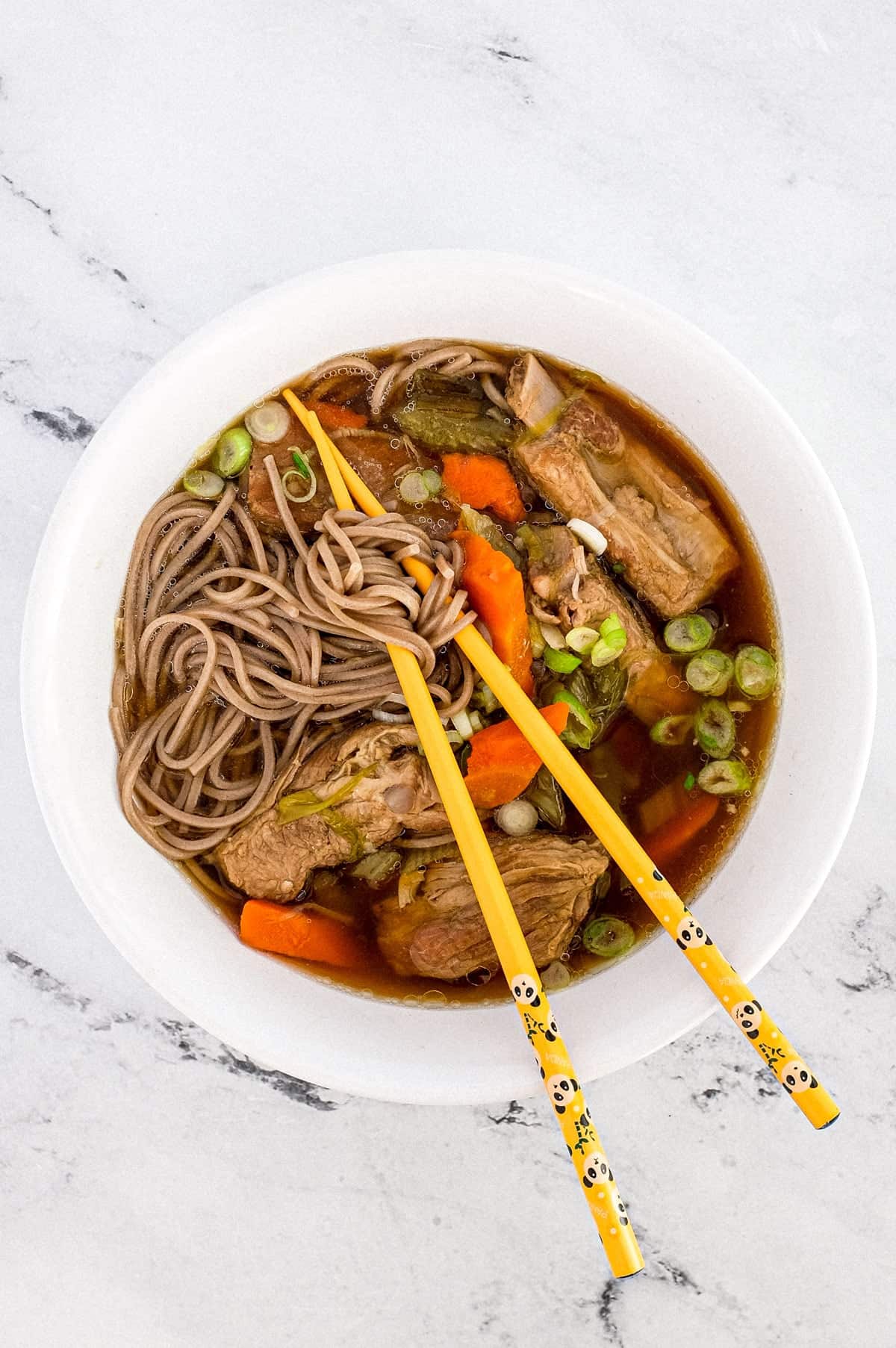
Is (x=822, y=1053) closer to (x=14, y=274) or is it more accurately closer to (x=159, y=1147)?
(x=159, y=1147)

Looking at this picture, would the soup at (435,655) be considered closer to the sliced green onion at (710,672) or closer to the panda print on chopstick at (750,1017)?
the sliced green onion at (710,672)

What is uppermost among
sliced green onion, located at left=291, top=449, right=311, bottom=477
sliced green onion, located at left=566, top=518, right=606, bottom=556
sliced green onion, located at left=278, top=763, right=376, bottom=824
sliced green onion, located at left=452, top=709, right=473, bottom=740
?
sliced green onion, located at left=566, top=518, right=606, bottom=556

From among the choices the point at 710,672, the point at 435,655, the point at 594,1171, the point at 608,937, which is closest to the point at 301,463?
the point at 435,655

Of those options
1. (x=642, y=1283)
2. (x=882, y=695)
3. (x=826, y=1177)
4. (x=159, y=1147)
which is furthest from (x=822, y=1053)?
(x=159, y=1147)

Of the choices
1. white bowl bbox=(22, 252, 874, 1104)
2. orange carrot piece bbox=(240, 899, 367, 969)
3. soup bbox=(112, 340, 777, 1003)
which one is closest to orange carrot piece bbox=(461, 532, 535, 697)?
soup bbox=(112, 340, 777, 1003)

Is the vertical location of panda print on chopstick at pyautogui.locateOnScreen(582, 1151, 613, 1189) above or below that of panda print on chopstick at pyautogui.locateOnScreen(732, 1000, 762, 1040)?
below

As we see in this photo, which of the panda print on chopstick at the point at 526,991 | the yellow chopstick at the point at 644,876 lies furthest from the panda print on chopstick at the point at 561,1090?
the yellow chopstick at the point at 644,876

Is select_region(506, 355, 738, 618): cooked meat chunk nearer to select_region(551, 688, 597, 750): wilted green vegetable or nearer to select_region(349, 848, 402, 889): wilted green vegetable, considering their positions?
select_region(551, 688, 597, 750): wilted green vegetable
